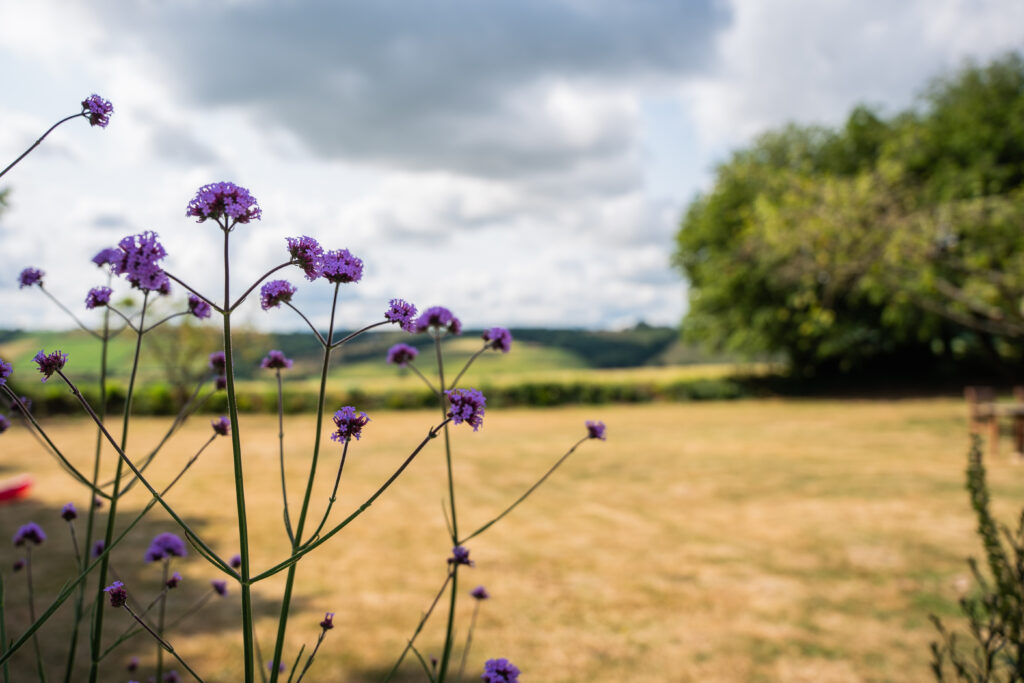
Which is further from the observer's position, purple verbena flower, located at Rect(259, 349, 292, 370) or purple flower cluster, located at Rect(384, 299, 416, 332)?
purple verbena flower, located at Rect(259, 349, 292, 370)

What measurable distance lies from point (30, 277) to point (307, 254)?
1.15 m

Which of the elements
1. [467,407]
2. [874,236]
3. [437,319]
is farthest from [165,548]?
[874,236]

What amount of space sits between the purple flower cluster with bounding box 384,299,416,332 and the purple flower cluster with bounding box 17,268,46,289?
121 centimetres

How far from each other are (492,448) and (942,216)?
1000cm

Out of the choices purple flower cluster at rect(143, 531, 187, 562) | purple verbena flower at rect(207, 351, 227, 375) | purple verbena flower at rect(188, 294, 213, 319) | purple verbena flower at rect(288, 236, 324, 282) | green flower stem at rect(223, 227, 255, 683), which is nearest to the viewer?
green flower stem at rect(223, 227, 255, 683)

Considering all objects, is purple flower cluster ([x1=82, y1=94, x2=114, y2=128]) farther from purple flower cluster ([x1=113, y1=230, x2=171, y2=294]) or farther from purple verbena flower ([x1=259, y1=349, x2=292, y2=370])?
purple verbena flower ([x1=259, y1=349, x2=292, y2=370])

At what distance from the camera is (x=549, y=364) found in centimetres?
6862

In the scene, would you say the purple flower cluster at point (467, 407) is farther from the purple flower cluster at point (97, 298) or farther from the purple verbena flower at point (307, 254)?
the purple flower cluster at point (97, 298)

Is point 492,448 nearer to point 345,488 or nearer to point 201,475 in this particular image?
point 345,488

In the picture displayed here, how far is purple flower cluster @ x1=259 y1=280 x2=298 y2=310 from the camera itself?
1.40 metres

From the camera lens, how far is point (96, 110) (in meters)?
1.33

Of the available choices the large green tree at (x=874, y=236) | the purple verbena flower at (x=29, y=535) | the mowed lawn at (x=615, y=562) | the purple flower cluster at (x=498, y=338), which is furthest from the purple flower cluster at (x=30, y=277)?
the large green tree at (x=874, y=236)

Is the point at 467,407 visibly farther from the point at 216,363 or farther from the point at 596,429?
the point at 216,363

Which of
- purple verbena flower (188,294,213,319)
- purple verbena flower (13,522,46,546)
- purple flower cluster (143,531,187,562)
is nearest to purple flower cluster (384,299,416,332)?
purple verbena flower (188,294,213,319)
